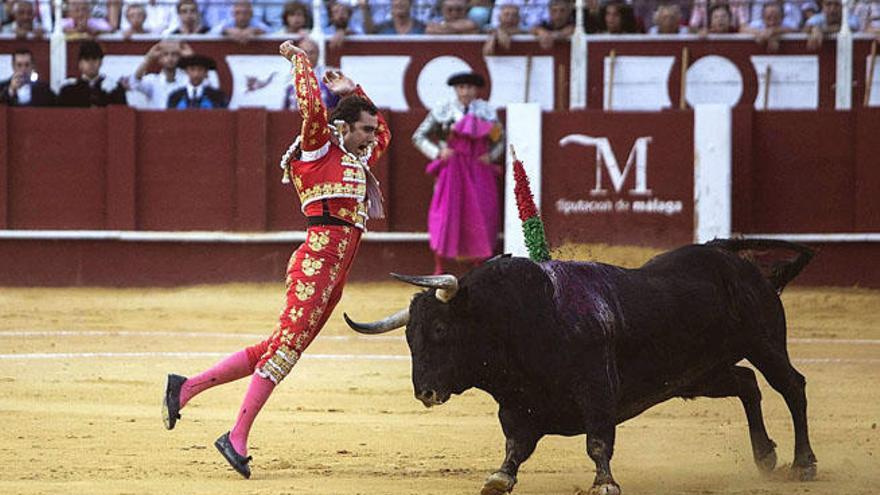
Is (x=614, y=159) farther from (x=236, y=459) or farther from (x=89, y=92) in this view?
(x=236, y=459)

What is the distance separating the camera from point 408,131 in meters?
12.5

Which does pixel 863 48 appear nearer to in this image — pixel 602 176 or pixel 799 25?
pixel 799 25

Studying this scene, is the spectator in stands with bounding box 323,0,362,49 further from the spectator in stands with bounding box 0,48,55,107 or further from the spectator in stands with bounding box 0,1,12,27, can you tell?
the spectator in stands with bounding box 0,1,12,27

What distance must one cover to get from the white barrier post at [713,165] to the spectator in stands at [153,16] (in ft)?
13.5

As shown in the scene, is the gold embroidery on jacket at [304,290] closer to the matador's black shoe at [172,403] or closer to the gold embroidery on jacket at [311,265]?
the gold embroidery on jacket at [311,265]

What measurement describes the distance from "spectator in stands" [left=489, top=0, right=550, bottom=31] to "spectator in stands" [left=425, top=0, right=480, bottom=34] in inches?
7.9

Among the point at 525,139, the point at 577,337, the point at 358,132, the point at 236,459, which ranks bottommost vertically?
the point at 236,459

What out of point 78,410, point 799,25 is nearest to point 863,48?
point 799,25

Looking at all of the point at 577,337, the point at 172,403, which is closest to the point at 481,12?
the point at 172,403

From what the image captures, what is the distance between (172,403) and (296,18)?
756 cm

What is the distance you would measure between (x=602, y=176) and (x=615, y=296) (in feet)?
23.5

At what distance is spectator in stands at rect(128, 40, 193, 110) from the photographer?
12.7m

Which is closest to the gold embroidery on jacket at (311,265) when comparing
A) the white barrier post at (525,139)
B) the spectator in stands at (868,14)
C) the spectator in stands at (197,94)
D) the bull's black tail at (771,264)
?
the bull's black tail at (771,264)

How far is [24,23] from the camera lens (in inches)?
516
